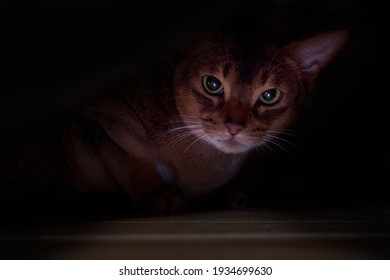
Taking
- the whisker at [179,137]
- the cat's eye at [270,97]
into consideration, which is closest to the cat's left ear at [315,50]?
the cat's eye at [270,97]

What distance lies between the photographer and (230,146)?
4.74 feet

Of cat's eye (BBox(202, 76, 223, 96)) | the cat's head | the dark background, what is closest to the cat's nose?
the cat's head

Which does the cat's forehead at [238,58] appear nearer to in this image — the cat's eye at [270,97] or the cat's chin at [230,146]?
the cat's eye at [270,97]

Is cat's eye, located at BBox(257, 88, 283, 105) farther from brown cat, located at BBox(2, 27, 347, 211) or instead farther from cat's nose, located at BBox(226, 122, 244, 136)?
cat's nose, located at BBox(226, 122, 244, 136)

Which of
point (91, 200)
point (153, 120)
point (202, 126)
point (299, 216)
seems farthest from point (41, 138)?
point (299, 216)

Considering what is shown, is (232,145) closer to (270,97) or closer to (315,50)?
(270,97)

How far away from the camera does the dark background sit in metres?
1.10

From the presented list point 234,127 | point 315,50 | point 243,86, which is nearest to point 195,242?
point 234,127

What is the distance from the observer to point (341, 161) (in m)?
1.87

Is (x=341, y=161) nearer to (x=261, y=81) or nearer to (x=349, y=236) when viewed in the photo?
(x=261, y=81)

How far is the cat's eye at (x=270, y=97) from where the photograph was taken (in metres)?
1.45

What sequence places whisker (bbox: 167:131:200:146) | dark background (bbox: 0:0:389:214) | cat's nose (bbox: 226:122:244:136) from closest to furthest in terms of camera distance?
dark background (bbox: 0:0:389:214) → cat's nose (bbox: 226:122:244:136) → whisker (bbox: 167:131:200:146)

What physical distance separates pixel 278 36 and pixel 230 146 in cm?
38

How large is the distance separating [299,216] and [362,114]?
2.34 ft
